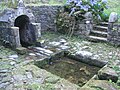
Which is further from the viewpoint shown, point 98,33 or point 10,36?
point 98,33

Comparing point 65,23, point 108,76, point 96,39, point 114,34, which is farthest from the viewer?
point 65,23

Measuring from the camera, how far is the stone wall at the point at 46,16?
670 centimetres

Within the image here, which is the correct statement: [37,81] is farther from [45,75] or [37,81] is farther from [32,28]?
[32,28]

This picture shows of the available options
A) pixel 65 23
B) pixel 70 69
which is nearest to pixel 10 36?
pixel 70 69

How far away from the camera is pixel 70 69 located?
436cm

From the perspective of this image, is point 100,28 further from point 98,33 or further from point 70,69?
point 70,69

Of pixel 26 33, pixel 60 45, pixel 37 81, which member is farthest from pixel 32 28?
pixel 37 81

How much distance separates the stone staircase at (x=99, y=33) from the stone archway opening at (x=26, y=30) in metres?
2.15

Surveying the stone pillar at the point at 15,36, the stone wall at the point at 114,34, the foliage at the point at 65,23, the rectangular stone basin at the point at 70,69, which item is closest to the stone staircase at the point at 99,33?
the stone wall at the point at 114,34

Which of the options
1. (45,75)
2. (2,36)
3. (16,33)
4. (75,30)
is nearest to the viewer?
(45,75)

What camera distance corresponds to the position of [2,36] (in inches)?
207

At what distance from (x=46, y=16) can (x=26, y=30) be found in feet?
4.99

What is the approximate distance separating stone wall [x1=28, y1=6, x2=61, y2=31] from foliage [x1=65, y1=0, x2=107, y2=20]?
62 centimetres

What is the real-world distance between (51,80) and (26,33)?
2.71m
